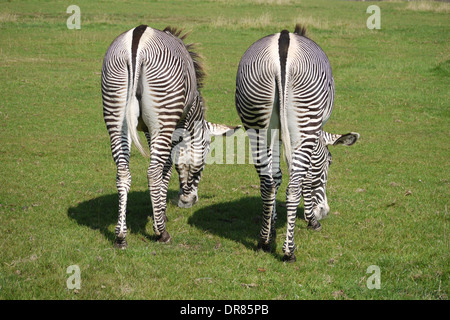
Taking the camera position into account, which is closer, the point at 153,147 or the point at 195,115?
the point at 153,147

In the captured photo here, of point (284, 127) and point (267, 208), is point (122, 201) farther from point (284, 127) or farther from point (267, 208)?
point (284, 127)

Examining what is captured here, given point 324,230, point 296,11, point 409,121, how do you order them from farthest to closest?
point 296,11, point 409,121, point 324,230

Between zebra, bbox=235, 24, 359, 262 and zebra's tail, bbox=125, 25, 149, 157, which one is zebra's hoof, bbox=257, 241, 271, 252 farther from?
zebra's tail, bbox=125, 25, 149, 157

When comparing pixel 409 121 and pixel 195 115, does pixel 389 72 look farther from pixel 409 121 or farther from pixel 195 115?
pixel 195 115

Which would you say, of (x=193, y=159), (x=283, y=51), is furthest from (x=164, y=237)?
(x=283, y=51)

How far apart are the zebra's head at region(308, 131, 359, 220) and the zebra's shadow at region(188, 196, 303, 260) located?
510 millimetres

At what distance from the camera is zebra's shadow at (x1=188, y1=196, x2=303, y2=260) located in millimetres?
7816

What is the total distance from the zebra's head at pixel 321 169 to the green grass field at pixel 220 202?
264 mm

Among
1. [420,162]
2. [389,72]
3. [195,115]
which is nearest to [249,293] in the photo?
[195,115]

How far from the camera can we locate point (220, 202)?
9.54 meters

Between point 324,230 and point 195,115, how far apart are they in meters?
2.90

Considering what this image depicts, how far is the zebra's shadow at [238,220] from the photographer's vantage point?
7.82 meters

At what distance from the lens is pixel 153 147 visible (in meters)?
6.94

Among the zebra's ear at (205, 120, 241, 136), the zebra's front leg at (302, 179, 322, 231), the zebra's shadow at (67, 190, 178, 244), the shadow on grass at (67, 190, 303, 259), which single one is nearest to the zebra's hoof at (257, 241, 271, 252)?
the shadow on grass at (67, 190, 303, 259)
